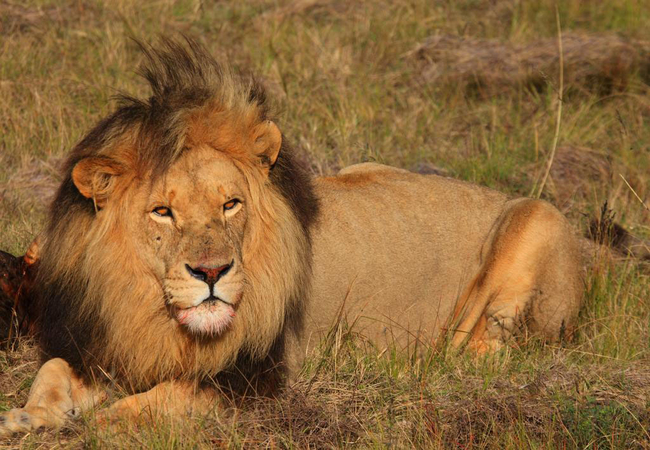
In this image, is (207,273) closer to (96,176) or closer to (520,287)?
(96,176)

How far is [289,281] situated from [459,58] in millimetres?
5299

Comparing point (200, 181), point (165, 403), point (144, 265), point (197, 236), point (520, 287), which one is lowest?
point (520, 287)

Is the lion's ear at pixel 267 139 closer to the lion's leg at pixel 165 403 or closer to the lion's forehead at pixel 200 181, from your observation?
the lion's forehead at pixel 200 181

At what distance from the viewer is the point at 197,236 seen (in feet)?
12.0

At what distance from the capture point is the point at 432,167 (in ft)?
24.2

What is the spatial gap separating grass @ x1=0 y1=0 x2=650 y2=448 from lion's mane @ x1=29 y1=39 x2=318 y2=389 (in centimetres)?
30

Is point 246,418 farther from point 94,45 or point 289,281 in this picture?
point 94,45

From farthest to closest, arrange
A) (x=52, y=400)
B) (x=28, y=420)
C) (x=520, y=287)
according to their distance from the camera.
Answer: (x=520, y=287)
(x=52, y=400)
(x=28, y=420)

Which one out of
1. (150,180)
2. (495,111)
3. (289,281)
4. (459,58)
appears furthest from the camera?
(459,58)

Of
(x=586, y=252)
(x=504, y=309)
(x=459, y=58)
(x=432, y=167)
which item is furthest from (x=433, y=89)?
(x=504, y=309)

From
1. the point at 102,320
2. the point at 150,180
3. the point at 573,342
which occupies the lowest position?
the point at 573,342

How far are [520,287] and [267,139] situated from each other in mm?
2075

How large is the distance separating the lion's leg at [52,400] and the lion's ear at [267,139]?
1.19 metres

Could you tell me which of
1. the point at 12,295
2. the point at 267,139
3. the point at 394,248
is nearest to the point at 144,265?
the point at 267,139
